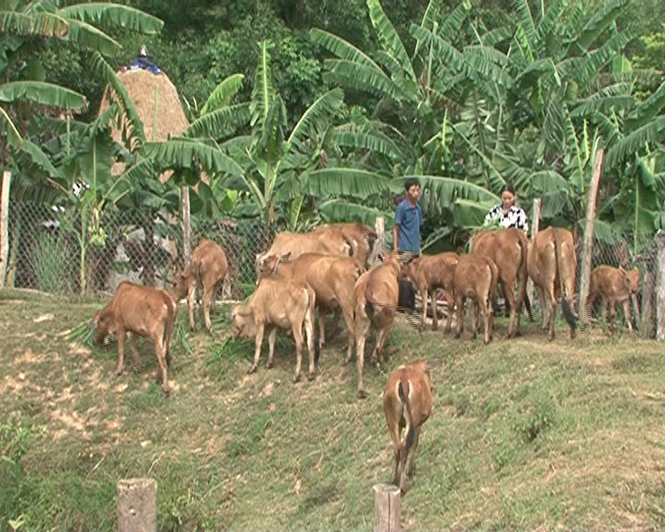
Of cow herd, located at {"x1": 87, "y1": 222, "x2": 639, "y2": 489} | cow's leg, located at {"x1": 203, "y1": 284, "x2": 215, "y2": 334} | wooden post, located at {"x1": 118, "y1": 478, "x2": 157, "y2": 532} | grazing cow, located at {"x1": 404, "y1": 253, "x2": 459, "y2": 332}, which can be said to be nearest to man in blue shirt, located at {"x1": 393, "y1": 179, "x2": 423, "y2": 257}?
grazing cow, located at {"x1": 404, "y1": 253, "x2": 459, "y2": 332}

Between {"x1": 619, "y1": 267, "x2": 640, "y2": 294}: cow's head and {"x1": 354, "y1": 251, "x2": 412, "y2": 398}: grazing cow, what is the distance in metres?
3.33

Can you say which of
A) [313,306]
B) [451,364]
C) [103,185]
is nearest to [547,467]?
[451,364]

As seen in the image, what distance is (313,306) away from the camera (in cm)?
1282

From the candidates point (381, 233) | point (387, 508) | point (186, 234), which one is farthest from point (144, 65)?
point (387, 508)

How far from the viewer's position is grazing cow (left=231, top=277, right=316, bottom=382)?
12.7 meters

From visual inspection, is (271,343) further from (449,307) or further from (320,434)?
(449,307)

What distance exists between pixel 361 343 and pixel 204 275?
2812 millimetres

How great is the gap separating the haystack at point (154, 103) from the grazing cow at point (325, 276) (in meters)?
7.11

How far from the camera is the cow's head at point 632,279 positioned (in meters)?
14.0

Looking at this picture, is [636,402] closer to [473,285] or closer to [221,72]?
[473,285]

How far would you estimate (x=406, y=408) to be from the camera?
9.13m

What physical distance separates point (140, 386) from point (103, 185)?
416 cm

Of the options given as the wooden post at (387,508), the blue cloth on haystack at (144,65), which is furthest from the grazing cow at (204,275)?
the blue cloth on haystack at (144,65)

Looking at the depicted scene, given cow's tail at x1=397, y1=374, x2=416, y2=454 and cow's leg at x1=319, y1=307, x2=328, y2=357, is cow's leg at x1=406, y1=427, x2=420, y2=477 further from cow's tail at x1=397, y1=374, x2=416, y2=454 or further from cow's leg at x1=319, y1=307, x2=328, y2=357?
cow's leg at x1=319, y1=307, x2=328, y2=357
